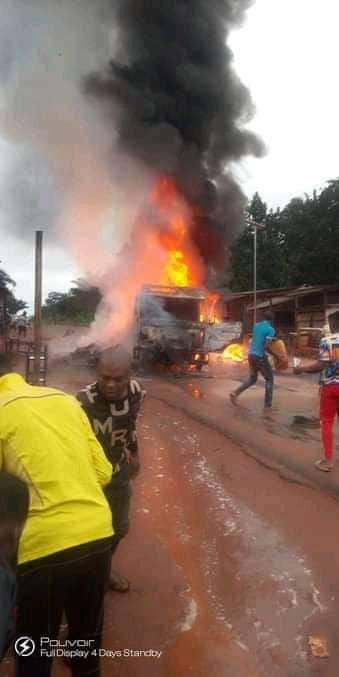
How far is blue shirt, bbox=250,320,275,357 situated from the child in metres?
7.24

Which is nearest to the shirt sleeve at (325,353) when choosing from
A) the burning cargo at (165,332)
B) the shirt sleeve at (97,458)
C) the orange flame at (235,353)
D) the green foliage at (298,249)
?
the shirt sleeve at (97,458)

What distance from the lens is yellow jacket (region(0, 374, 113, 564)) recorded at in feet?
5.62

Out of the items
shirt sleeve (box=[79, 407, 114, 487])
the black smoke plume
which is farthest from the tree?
shirt sleeve (box=[79, 407, 114, 487])

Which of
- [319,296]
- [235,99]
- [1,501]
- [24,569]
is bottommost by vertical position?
[24,569]

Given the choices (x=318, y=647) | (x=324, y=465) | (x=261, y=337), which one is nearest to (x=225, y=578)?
(x=318, y=647)

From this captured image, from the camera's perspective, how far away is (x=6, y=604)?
1.64 meters

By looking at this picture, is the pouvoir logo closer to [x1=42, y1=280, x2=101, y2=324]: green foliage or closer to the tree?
the tree

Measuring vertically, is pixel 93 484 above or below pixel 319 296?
below

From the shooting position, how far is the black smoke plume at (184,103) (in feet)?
78.3

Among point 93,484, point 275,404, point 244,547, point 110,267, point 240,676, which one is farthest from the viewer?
point 110,267

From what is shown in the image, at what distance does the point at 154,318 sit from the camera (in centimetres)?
1543

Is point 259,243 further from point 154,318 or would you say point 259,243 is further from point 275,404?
point 275,404

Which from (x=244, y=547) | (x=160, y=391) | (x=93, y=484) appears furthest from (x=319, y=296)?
(x=93, y=484)

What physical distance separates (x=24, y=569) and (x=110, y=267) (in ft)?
72.0
